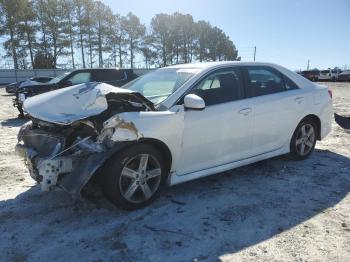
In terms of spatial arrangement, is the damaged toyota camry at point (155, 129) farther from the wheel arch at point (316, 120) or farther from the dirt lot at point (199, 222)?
the wheel arch at point (316, 120)

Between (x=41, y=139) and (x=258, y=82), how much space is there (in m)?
3.02

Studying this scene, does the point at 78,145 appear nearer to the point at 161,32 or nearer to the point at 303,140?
the point at 303,140

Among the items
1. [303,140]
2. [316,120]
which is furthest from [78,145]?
[316,120]

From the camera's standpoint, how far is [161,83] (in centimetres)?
511

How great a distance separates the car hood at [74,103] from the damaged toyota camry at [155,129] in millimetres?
12

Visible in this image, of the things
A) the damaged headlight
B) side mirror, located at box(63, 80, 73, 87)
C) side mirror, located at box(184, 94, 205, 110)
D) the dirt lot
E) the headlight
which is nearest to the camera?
the dirt lot

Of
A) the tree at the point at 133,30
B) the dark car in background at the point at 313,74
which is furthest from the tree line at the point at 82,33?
the dark car in background at the point at 313,74

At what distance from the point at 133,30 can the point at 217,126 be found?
53871 mm

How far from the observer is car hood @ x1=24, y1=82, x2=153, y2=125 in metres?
4.02

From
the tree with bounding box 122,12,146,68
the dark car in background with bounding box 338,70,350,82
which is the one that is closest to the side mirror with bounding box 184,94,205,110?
the dark car in background with bounding box 338,70,350,82

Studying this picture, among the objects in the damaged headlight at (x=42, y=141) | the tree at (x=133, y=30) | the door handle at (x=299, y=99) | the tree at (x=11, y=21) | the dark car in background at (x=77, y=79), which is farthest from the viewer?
the tree at (x=133, y=30)

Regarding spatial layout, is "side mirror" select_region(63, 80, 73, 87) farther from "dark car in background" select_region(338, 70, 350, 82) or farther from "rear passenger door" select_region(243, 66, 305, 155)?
"dark car in background" select_region(338, 70, 350, 82)

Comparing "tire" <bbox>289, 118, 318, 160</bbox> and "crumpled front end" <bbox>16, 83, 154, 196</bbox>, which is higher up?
"crumpled front end" <bbox>16, 83, 154, 196</bbox>

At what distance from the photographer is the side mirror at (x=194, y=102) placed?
4.23 meters
